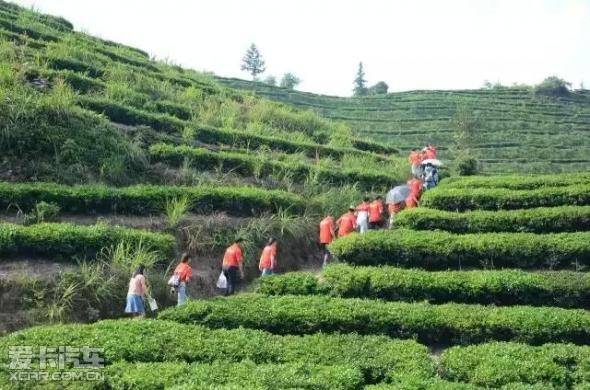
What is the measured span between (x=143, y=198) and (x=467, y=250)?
814 cm

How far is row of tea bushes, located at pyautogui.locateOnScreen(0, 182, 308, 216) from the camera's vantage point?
13805 mm

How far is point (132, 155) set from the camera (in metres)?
17.2

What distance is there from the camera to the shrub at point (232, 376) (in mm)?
8297

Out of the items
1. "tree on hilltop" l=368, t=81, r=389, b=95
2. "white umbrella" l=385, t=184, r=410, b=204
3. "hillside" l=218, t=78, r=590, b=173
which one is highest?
"tree on hilltop" l=368, t=81, r=389, b=95

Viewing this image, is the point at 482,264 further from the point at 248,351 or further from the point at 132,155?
the point at 132,155

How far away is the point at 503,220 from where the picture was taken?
1507 cm

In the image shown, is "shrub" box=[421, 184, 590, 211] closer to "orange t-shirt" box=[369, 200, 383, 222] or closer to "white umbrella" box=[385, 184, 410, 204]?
"white umbrella" box=[385, 184, 410, 204]

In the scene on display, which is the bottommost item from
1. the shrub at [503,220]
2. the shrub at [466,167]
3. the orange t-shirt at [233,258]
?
the orange t-shirt at [233,258]

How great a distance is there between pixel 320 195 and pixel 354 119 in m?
30.7

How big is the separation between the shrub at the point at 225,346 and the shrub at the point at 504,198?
7.58m

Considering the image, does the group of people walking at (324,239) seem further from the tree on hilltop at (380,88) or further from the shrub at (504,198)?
the tree on hilltop at (380,88)

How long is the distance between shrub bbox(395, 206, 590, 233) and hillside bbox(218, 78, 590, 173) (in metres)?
19.8

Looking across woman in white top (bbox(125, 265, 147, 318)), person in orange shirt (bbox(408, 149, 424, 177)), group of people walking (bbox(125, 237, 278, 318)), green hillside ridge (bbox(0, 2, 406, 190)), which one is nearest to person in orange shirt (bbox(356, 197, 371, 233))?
group of people walking (bbox(125, 237, 278, 318))

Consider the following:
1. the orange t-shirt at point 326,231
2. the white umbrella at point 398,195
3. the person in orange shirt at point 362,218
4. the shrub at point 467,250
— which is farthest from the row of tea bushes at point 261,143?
the shrub at point 467,250
